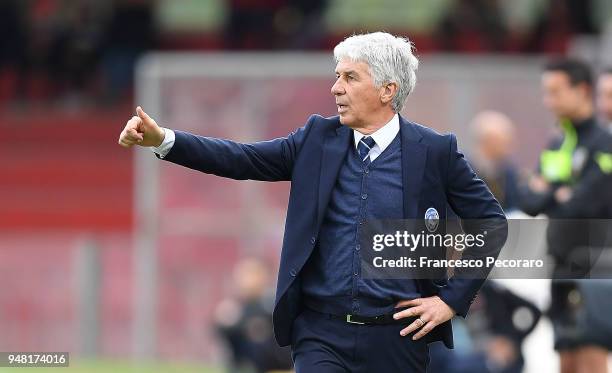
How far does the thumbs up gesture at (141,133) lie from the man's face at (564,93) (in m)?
3.82

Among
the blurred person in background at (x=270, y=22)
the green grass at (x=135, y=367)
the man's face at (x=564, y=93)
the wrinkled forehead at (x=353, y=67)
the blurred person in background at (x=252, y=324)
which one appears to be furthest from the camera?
the blurred person in background at (x=270, y=22)

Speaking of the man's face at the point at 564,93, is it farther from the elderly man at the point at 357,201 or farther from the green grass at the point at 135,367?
the green grass at the point at 135,367

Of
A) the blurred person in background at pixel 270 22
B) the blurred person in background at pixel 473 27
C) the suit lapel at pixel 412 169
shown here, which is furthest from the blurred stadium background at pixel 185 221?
the suit lapel at pixel 412 169

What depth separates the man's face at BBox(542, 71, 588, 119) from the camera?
969 centimetres

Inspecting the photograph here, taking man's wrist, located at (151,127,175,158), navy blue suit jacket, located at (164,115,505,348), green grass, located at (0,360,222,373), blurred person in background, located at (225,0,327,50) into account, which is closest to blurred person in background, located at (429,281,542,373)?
green grass, located at (0,360,222,373)

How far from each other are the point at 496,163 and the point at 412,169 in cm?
484

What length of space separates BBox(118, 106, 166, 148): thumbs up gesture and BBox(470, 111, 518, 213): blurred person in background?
4729mm

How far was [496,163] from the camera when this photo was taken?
1141 cm

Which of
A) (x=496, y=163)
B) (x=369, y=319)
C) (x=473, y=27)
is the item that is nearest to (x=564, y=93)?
(x=496, y=163)

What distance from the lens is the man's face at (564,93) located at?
969 centimetres

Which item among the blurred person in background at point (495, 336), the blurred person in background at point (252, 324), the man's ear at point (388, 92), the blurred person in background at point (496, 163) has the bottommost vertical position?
the blurred person in background at point (252, 324)

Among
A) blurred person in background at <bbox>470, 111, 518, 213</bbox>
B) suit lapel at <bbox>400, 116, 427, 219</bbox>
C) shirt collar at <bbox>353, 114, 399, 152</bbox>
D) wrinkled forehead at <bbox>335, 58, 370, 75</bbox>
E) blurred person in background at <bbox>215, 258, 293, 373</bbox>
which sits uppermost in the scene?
wrinkled forehead at <bbox>335, 58, 370, 75</bbox>

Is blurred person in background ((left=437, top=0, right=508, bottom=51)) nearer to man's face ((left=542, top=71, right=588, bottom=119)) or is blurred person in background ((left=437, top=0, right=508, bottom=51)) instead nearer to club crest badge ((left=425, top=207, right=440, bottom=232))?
man's face ((left=542, top=71, right=588, bottom=119))

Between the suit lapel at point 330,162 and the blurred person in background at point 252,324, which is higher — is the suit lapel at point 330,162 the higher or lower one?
the higher one
